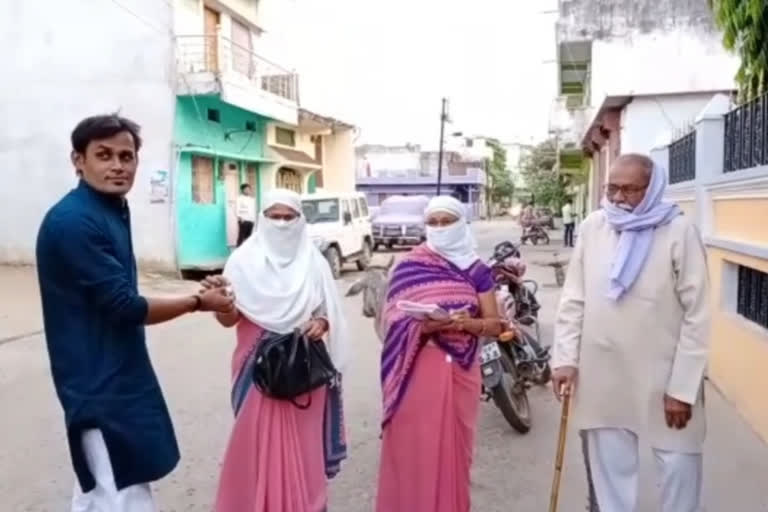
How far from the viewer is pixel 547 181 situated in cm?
4794

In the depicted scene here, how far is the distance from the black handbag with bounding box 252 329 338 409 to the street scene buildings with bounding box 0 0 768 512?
1.09 metres

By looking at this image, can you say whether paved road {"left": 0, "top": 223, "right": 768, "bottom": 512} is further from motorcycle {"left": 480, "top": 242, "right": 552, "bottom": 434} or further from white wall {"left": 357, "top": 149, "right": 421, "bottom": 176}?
white wall {"left": 357, "top": 149, "right": 421, "bottom": 176}

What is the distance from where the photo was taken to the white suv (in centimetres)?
1760

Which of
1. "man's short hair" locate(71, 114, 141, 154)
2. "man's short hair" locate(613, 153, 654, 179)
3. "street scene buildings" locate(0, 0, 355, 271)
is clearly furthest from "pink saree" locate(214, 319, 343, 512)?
"street scene buildings" locate(0, 0, 355, 271)

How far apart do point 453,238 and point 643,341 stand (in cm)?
101

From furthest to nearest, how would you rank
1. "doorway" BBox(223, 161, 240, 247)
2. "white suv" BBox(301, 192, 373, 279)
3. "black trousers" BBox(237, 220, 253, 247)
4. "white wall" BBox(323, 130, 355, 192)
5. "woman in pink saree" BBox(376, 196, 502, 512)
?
"white wall" BBox(323, 130, 355, 192)
"doorway" BBox(223, 161, 240, 247)
"black trousers" BBox(237, 220, 253, 247)
"white suv" BBox(301, 192, 373, 279)
"woman in pink saree" BBox(376, 196, 502, 512)

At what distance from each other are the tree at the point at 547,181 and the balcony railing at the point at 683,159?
32.3 metres

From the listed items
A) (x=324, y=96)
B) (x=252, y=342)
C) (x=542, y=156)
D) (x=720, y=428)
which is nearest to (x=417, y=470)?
(x=252, y=342)

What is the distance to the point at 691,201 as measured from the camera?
790 cm

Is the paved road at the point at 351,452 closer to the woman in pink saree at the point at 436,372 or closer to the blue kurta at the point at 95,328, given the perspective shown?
the woman in pink saree at the point at 436,372

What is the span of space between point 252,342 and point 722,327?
4445 mm

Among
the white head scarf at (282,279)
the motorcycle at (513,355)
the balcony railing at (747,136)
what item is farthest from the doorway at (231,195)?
the white head scarf at (282,279)

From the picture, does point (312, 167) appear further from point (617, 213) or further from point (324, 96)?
point (617, 213)

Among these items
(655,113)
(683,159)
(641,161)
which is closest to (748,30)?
(641,161)
